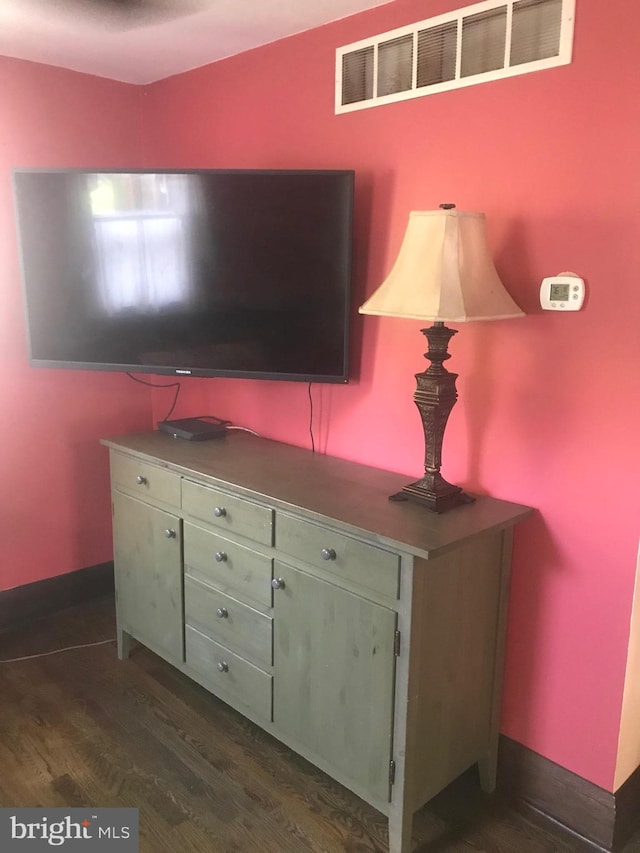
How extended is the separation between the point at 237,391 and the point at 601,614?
5.29 ft

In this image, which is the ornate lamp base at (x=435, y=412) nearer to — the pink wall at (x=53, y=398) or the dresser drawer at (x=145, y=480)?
the dresser drawer at (x=145, y=480)

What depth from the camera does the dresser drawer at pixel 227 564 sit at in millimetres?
2066

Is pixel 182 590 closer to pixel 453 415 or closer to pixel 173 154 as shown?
pixel 453 415

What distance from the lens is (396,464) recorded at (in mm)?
2283

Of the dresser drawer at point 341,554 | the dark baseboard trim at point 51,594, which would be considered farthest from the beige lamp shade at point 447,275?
the dark baseboard trim at point 51,594

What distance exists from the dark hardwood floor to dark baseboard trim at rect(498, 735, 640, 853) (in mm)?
40

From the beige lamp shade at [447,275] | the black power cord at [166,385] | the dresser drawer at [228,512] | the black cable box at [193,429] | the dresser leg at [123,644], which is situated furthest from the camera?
the black power cord at [166,385]

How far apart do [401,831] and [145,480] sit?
1376mm

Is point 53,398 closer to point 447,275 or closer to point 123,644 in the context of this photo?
point 123,644

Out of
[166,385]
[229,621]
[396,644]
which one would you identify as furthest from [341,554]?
[166,385]

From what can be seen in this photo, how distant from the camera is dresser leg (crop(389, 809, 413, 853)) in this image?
177 cm

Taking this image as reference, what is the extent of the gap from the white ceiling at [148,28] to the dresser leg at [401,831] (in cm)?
232

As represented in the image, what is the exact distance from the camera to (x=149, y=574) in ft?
8.26

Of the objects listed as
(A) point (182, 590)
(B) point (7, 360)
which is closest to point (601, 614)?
(A) point (182, 590)
